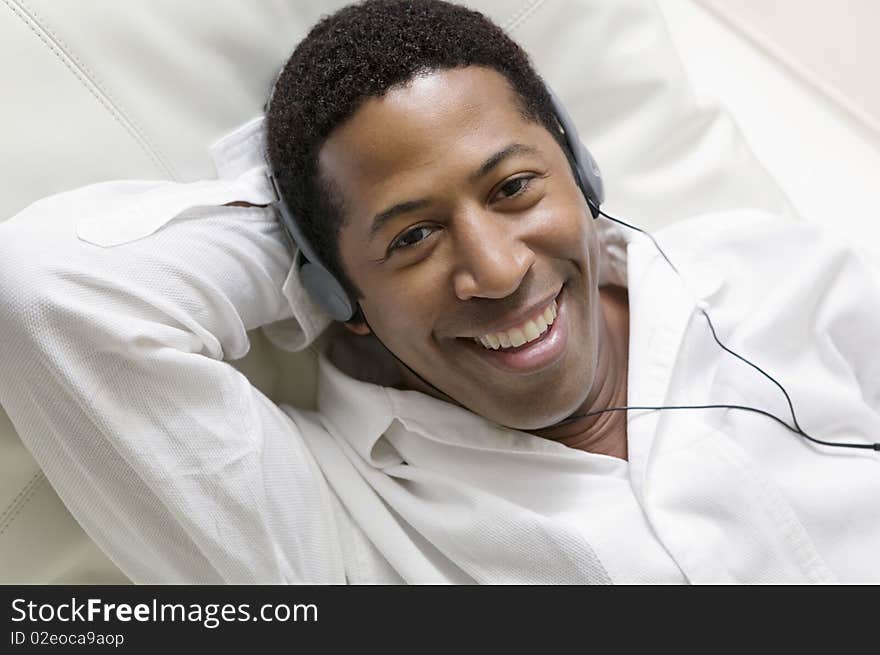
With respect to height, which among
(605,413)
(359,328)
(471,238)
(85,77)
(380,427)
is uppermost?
(85,77)

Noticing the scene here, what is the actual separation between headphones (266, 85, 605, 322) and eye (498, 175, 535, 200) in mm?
129

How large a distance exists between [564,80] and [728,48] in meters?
0.54

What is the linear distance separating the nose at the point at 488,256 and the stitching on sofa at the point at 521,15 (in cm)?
50

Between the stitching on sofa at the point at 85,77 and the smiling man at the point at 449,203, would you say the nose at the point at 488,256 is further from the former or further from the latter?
the stitching on sofa at the point at 85,77

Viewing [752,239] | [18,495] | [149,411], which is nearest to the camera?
[149,411]

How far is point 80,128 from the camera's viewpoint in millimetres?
1335

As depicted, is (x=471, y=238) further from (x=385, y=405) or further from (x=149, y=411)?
(x=149, y=411)

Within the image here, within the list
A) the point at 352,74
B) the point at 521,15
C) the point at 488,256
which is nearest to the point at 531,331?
the point at 488,256

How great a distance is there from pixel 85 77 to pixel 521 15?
0.64 meters

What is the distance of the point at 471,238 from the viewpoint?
117cm

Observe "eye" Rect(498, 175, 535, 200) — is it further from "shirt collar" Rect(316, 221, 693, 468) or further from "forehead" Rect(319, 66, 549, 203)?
"shirt collar" Rect(316, 221, 693, 468)

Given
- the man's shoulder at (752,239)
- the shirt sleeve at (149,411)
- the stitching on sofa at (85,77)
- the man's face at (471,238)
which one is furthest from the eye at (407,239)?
the man's shoulder at (752,239)
